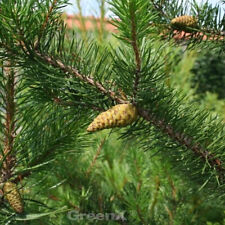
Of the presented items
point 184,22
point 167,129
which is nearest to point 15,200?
point 167,129

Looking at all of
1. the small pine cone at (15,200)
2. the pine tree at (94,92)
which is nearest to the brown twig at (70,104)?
the pine tree at (94,92)

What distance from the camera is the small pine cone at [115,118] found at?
370mm

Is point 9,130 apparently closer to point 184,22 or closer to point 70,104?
point 70,104

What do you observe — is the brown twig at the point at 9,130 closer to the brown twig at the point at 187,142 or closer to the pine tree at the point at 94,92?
the pine tree at the point at 94,92

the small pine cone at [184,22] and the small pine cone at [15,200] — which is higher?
the small pine cone at [184,22]

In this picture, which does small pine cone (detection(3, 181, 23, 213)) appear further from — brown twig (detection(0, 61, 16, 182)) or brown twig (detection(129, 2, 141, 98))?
brown twig (detection(129, 2, 141, 98))

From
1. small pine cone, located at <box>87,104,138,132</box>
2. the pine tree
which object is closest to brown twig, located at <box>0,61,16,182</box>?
the pine tree

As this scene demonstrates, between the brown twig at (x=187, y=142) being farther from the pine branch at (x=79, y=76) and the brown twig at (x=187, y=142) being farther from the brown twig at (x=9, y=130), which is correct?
the brown twig at (x=9, y=130)

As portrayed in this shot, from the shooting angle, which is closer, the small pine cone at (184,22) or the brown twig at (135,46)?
the brown twig at (135,46)

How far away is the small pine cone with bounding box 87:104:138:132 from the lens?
1.21 feet

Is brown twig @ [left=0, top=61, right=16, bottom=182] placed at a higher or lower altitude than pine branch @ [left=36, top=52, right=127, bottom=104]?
lower

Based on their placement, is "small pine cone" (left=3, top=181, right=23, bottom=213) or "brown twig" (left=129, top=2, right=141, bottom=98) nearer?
"brown twig" (left=129, top=2, right=141, bottom=98)

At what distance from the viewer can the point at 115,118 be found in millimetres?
379

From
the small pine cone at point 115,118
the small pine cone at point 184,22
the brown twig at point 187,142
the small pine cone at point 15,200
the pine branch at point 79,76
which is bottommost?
the small pine cone at point 15,200
